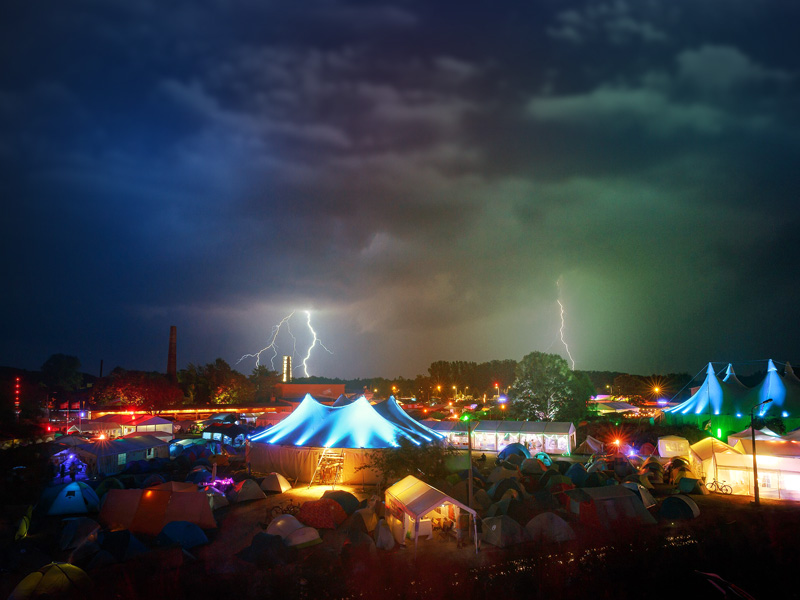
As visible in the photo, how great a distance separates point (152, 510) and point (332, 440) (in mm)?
9254

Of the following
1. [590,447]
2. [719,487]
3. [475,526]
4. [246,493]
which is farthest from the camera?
[590,447]

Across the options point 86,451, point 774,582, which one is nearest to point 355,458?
point 86,451

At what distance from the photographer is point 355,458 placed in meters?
23.7

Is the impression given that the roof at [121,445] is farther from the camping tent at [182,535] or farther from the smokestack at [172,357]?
the smokestack at [172,357]

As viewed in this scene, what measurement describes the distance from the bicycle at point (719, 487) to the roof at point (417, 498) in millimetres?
13985

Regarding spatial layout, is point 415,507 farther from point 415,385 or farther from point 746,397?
point 415,385

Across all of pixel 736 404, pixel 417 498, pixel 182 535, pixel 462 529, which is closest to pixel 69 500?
pixel 182 535

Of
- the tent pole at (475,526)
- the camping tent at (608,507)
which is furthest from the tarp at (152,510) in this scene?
the camping tent at (608,507)

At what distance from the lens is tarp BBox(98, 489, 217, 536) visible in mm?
15812

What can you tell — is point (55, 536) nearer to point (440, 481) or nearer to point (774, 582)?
point (440, 481)

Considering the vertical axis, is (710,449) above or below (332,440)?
below

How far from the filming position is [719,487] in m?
22.4

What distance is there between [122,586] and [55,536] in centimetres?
629

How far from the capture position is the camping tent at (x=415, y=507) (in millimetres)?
14172
